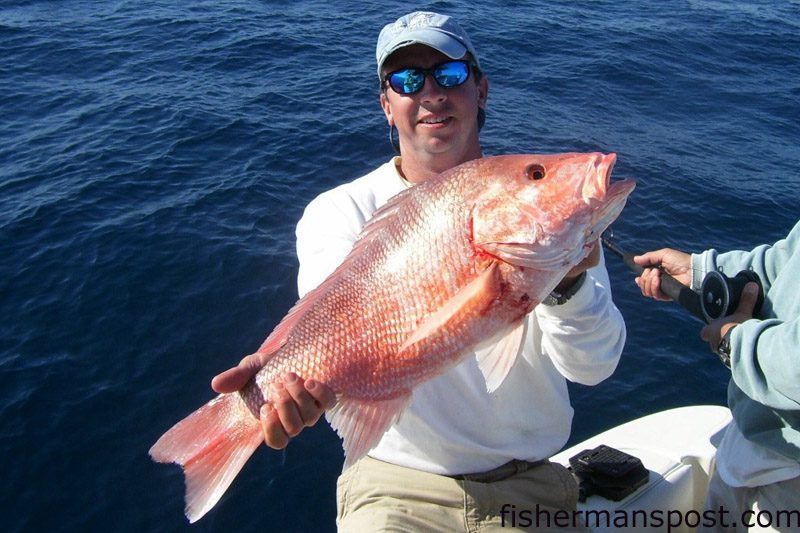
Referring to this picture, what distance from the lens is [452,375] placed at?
2957 millimetres

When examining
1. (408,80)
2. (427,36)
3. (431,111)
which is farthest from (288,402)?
(427,36)

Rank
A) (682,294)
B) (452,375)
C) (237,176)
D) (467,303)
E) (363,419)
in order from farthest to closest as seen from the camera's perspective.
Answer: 1. (237,176)
2. (682,294)
3. (452,375)
4. (363,419)
5. (467,303)

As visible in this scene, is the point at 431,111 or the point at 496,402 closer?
the point at 496,402

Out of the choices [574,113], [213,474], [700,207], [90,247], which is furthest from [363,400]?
[574,113]

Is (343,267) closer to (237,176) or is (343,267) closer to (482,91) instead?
(482,91)

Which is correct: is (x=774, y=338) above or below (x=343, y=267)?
below

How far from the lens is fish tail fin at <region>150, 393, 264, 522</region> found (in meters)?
2.46

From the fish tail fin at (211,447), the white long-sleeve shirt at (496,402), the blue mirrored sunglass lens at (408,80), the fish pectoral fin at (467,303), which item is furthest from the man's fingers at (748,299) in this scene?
the fish tail fin at (211,447)

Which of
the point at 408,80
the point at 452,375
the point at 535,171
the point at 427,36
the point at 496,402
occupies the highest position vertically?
the point at 427,36

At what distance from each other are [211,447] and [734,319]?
2296mm

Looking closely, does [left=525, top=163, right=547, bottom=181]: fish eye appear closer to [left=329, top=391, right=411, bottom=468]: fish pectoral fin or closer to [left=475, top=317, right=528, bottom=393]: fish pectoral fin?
[left=475, top=317, right=528, bottom=393]: fish pectoral fin

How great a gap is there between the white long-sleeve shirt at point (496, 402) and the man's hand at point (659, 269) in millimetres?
900

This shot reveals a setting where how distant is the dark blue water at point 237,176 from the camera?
18.5 feet

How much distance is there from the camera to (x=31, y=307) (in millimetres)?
7254
